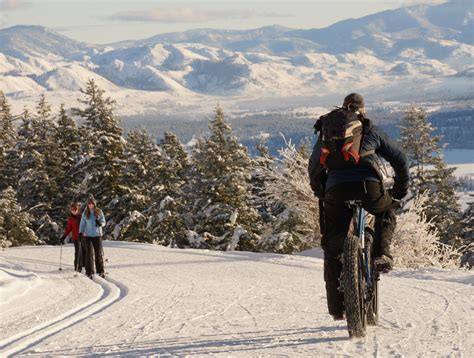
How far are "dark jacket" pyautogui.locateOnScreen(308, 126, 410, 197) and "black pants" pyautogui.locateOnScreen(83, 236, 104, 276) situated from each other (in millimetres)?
8810

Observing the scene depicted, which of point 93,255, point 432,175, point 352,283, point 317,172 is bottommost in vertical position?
point 432,175

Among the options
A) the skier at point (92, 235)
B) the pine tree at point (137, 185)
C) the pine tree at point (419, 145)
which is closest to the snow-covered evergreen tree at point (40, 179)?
the pine tree at point (137, 185)

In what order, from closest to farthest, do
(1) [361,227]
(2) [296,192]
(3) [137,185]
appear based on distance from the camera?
(1) [361,227] < (2) [296,192] < (3) [137,185]

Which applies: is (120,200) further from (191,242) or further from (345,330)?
(345,330)

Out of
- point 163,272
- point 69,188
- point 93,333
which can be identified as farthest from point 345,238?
point 69,188

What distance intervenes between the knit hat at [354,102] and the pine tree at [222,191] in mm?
26852

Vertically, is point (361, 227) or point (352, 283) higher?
point (361, 227)

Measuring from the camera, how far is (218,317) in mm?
6875

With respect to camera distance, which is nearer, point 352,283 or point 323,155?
point 352,283

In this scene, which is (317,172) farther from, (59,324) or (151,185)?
(151,185)

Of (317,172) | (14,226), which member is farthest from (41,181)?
(317,172)

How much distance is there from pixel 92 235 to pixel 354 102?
9.38m

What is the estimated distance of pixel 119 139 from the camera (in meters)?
36.4

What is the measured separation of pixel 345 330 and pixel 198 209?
29193 mm
